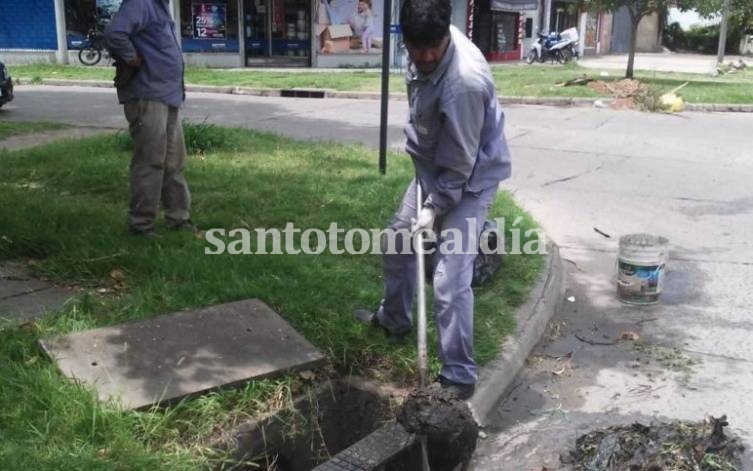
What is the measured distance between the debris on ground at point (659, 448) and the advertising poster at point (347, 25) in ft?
70.7

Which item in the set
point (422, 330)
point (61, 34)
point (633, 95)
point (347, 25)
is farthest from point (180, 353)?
point (347, 25)

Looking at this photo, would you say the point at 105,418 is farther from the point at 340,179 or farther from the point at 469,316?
the point at 340,179

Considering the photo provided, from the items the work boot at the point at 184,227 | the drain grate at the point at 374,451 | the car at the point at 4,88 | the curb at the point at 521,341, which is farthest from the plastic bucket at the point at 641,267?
the car at the point at 4,88

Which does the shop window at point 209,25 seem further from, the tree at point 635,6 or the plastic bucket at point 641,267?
the plastic bucket at point 641,267

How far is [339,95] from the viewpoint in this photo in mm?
16109

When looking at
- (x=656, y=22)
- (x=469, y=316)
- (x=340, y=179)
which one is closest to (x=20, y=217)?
(x=340, y=179)

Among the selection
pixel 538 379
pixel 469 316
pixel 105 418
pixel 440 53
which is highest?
pixel 440 53

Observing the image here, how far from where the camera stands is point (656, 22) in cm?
4294

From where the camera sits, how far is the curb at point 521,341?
A: 364cm

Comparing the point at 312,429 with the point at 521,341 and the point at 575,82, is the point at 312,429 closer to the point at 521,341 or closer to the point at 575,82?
the point at 521,341

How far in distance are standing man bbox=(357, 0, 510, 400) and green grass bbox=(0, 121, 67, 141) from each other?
23.4 ft

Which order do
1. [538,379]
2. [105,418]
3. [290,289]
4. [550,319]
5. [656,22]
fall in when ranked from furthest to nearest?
[656,22]
[550,319]
[290,289]
[538,379]
[105,418]

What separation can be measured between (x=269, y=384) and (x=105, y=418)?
736 mm

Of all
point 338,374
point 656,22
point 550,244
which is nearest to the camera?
point 338,374
